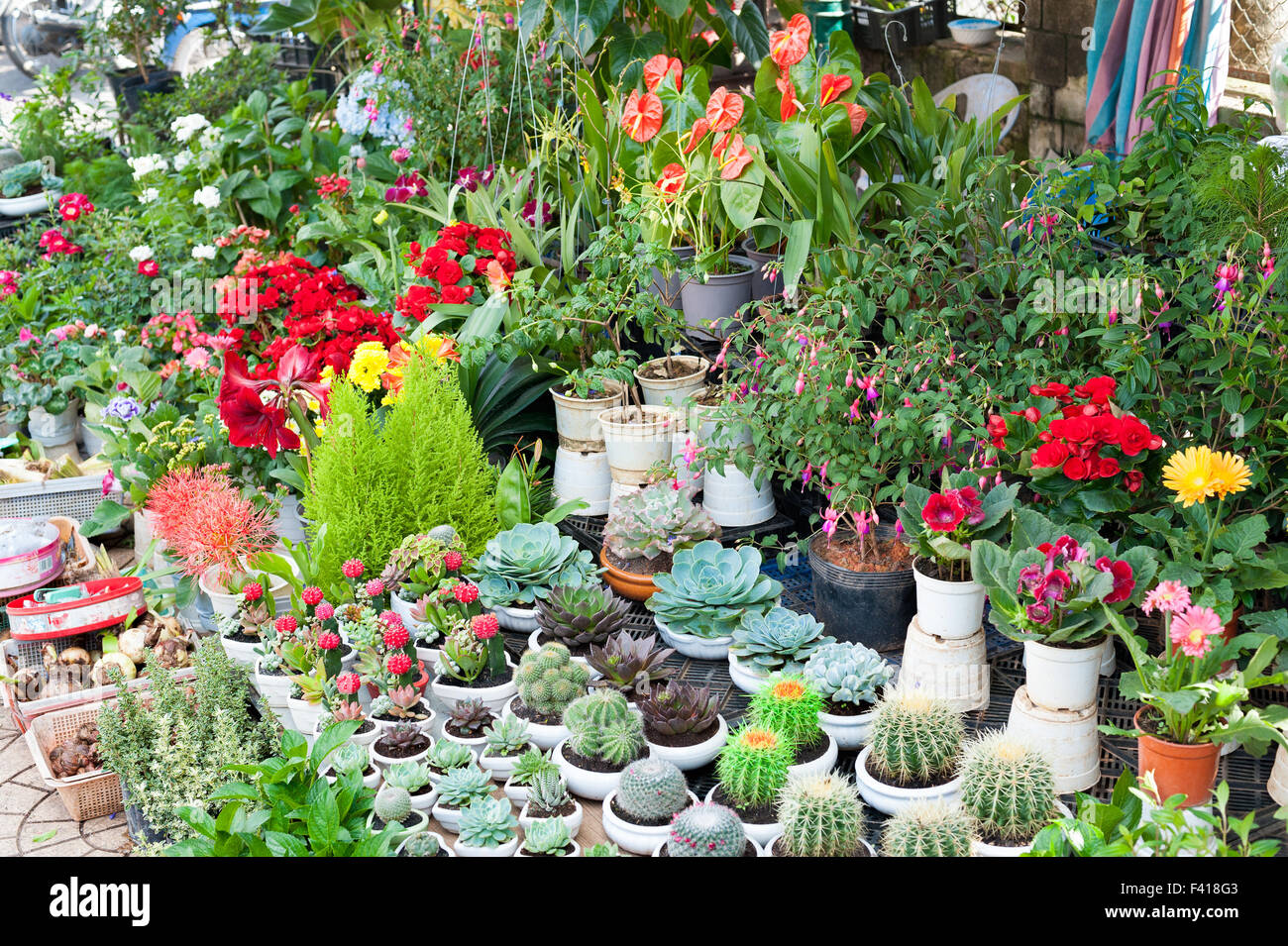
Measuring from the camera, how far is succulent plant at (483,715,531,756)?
2254 millimetres

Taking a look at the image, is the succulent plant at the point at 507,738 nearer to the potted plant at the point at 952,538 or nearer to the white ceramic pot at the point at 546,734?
the white ceramic pot at the point at 546,734

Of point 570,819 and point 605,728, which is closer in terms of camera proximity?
point 570,819

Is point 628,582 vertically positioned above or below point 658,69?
below

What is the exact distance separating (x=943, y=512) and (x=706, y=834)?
704 millimetres

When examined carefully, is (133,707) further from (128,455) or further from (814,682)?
(814,682)

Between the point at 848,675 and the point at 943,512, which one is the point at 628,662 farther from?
the point at 943,512

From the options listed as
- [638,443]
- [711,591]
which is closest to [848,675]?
[711,591]

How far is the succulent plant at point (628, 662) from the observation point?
7.77 ft

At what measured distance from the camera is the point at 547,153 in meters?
3.91

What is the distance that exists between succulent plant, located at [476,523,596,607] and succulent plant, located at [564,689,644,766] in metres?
0.50

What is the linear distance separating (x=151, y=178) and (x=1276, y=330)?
454cm

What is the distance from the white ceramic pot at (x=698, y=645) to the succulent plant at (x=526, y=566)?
25 centimetres

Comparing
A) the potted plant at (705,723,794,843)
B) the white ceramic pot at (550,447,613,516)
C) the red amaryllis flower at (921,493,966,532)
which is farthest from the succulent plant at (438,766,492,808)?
the white ceramic pot at (550,447,613,516)

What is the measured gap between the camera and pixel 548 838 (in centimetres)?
199
